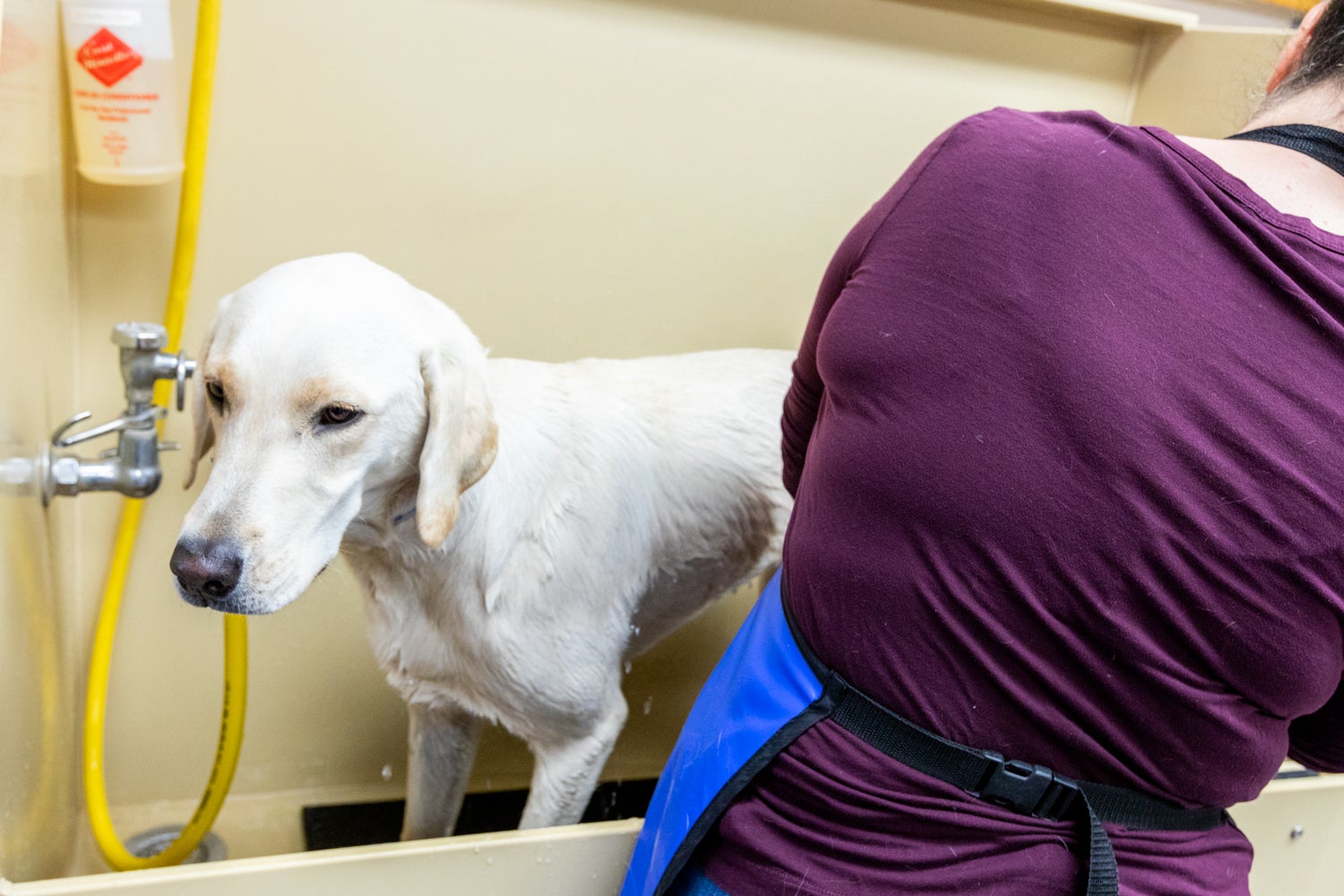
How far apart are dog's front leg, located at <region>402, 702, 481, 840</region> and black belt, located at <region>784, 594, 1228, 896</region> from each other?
66 cm

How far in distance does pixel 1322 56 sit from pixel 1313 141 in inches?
3.4

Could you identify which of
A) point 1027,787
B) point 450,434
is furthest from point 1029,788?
point 450,434

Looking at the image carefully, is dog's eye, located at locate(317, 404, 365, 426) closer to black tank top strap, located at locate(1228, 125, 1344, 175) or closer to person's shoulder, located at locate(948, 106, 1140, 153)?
person's shoulder, located at locate(948, 106, 1140, 153)

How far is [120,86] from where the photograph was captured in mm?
1016

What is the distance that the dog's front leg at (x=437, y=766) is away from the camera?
1.18 meters

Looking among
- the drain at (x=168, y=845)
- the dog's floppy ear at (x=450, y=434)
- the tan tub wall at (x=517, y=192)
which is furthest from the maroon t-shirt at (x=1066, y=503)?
the drain at (x=168, y=845)

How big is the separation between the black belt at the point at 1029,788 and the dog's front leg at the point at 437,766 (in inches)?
25.9

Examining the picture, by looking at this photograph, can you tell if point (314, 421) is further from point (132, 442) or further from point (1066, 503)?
point (1066, 503)

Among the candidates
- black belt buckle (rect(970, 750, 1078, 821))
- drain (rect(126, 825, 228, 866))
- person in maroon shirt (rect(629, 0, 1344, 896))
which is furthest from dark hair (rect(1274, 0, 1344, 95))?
drain (rect(126, 825, 228, 866))

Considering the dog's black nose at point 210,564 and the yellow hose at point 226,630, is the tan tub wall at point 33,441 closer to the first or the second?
the yellow hose at point 226,630

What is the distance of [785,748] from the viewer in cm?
69

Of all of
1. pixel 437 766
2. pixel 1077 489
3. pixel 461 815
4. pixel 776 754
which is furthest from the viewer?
pixel 461 815

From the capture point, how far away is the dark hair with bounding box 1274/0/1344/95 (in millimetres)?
610

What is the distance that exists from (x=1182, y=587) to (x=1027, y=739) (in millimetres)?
142
